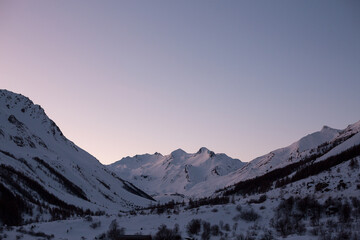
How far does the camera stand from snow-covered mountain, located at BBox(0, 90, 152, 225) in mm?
52594

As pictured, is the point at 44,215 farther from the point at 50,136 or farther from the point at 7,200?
the point at 50,136

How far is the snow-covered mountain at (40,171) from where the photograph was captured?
5259cm

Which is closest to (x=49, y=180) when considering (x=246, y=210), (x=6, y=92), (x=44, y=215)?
(x=44, y=215)

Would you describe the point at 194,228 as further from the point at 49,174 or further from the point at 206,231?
the point at 49,174

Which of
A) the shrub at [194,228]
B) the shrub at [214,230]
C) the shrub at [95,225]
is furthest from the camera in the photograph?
the shrub at [95,225]

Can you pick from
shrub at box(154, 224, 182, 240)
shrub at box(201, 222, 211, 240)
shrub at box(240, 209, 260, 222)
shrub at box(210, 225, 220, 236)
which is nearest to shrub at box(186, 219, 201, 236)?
shrub at box(201, 222, 211, 240)

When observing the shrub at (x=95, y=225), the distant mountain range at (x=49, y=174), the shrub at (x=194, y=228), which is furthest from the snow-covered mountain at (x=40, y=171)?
the shrub at (x=194, y=228)

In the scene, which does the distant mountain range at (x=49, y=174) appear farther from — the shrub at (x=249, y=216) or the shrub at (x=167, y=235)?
the shrub at (x=167, y=235)

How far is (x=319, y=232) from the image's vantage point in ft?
59.1

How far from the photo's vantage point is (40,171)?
69500 millimetres

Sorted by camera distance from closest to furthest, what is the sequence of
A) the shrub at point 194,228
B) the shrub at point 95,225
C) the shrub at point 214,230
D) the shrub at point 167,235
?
the shrub at point 167,235 < the shrub at point 214,230 < the shrub at point 194,228 < the shrub at point 95,225

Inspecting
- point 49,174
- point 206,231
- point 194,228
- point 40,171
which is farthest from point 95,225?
point 49,174

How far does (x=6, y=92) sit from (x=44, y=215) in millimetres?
97316

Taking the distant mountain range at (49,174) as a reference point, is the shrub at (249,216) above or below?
below
